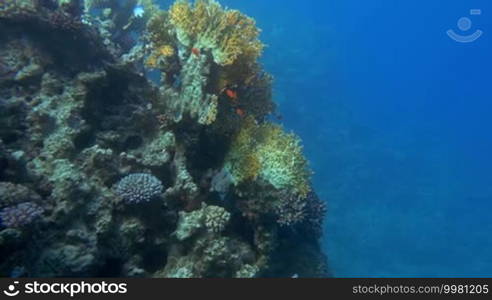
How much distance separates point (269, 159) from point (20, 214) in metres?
3.57

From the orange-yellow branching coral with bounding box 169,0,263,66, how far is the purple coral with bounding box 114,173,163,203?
2.16 m

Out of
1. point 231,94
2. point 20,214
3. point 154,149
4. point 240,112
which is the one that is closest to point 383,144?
point 240,112

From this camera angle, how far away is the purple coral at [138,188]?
601 cm

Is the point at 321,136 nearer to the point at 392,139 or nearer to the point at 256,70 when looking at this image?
the point at 392,139

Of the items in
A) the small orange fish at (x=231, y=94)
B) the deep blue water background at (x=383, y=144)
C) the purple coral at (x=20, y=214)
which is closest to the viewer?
the purple coral at (x=20, y=214)

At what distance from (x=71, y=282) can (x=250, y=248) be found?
10.8 feet

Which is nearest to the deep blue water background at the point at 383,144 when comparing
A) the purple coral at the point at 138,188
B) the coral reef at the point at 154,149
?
the coral reef at the point at 154,149

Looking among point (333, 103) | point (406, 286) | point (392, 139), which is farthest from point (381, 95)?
point (406, 286)

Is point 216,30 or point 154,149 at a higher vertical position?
point 216,30

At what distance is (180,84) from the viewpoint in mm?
7480

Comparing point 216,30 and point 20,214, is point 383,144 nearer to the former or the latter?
point 216,30

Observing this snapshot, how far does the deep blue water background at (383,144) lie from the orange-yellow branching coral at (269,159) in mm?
13337

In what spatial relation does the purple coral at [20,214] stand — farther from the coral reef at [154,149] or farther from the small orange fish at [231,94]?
the small orange fish at [231,94]

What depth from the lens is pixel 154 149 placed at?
7.04 metres
